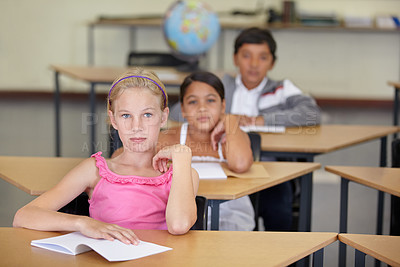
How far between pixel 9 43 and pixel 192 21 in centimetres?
405

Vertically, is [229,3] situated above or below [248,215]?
above

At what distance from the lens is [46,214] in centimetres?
145

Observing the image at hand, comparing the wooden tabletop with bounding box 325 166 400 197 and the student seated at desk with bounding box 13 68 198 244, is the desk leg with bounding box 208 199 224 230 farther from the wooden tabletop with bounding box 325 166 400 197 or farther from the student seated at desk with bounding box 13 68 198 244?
the wooden tabletop with bounding box 325 166 400 197

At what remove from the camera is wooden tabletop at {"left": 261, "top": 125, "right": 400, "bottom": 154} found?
2562 millimetres

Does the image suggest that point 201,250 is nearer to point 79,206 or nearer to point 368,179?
point 79,206

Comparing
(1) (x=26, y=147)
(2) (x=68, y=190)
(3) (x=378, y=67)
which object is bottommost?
(1) (x=26, y=147)

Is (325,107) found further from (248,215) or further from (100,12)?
(248,215)

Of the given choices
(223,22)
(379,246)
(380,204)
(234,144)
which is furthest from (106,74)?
(223,22)

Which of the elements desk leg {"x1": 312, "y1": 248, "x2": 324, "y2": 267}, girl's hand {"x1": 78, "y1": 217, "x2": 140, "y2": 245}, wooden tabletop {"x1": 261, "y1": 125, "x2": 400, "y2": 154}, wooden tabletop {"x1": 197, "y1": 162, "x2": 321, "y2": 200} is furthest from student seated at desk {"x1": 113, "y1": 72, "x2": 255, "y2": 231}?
girl's hand {"x1": 78, "y1": 217, "x2": 140, "y2": 245}

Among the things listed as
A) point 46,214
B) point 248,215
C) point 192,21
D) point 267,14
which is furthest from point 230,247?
point 267,14

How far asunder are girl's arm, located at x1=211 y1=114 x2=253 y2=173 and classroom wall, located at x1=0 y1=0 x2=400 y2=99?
15.6ft

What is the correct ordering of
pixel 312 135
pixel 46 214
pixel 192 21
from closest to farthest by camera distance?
pixel 46 214, pixel 312 135, pixel 192 21

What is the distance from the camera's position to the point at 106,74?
4.04 m

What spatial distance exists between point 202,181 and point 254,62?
1398mm
